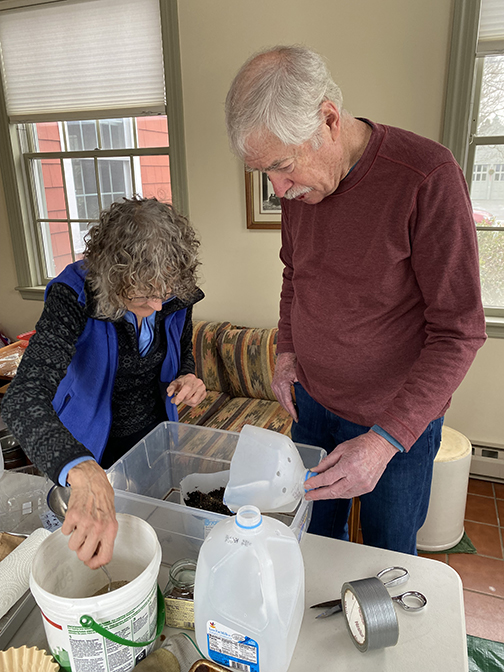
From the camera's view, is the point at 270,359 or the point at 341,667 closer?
the point at 341,667

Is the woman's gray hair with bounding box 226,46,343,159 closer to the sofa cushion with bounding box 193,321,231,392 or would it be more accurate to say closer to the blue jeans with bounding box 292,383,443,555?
the blue jeans with bounding box 292,383,443,555

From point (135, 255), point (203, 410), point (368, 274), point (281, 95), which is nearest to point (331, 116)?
point (281, 95)

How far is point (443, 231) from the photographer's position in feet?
3.31

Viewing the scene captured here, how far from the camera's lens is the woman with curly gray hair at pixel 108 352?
0.96m

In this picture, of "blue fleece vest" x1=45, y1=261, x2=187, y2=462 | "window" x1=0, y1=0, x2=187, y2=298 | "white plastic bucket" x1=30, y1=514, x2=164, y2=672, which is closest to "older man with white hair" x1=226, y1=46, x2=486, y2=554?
"white plastic bucket" x1=30, y1=514, x2=164, y2=672

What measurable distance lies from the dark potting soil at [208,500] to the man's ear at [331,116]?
859 millimetres

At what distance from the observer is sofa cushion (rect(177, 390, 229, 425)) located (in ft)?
8.80

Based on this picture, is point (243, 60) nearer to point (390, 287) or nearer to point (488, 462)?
point (390, 287)

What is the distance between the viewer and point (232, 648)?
72 centimetres

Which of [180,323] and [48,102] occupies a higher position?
[48,102]

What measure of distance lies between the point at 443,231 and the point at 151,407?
98cm

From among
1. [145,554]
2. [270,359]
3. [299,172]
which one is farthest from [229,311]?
[145,554]

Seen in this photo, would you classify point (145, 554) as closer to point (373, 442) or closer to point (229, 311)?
point (373, 442)

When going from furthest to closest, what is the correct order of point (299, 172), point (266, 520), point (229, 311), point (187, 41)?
point (229, 311), point (187, 41), point (299, 172), point (266, 520)
